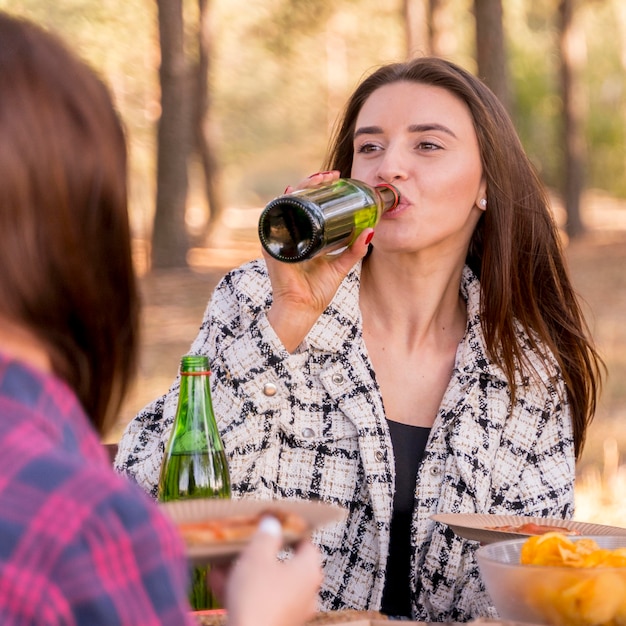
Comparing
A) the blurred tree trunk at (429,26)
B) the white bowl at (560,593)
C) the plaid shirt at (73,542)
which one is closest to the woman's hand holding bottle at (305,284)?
the white bowl at (560,593)

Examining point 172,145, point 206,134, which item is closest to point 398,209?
point 172,145

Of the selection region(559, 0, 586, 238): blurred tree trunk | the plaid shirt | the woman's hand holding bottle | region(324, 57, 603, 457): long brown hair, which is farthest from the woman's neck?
region(559, 0, 586, 238): blurred tree trunk

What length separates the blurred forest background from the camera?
883 cm

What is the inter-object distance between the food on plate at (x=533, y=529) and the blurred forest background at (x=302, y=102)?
0.84m

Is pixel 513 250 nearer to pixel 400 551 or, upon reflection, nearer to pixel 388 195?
pixel 388 195

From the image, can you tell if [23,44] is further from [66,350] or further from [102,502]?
[102,502]

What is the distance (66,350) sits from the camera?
0.94 m

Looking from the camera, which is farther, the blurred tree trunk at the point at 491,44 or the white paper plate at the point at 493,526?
the blurred tree trunk at the point at 491,44

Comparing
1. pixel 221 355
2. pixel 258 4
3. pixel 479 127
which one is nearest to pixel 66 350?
pixel 221 355

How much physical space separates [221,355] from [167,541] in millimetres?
1294

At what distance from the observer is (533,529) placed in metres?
1.59

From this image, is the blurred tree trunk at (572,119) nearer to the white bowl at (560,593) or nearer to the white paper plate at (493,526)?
the white paper plate at (493,526)

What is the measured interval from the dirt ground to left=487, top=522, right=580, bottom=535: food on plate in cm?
315

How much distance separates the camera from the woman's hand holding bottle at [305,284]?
2139 mm
